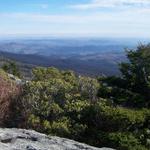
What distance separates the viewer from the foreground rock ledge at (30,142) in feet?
44.7

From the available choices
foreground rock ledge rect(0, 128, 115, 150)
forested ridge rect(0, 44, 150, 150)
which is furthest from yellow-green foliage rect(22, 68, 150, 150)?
foreground rock ledge rect(0, 128, 115, 150)

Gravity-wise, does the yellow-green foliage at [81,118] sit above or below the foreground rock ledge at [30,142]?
below

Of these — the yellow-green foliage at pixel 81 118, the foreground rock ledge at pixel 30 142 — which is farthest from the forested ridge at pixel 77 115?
the foreground rock ledge at pixel 30 142

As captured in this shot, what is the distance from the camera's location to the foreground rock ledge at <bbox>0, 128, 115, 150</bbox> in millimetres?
13631

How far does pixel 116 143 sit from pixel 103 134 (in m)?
1.65

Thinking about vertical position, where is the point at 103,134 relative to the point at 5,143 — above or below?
below

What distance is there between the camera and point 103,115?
A: 24.1 metres

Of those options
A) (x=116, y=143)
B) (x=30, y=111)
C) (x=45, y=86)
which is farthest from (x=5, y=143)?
(x=45, y=86)

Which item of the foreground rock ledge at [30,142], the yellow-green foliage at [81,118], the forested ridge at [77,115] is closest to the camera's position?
the foreground rock ledge at [30,142]

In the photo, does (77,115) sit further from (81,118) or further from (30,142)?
(30,142)

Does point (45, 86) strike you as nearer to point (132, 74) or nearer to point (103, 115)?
point (103, 115)

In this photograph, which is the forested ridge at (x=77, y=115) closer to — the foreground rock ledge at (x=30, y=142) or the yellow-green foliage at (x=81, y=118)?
the yellow-green foliage at (x=81, y=118)

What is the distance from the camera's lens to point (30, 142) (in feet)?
47.4

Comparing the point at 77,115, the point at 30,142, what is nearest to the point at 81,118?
the point at 77,115
